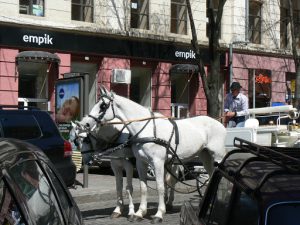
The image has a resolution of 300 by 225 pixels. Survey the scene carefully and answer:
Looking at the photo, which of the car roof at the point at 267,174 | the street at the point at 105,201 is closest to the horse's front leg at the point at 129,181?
the street at the point at 105,201

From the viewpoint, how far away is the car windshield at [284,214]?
3.40 meters

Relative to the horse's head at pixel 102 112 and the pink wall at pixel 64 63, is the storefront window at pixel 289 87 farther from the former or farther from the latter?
the horse's head at pixel 102 112

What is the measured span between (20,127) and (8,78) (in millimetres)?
10471

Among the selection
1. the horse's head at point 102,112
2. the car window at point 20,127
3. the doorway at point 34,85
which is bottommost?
the car window at point 20,127

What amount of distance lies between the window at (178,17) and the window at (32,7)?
21.5ft

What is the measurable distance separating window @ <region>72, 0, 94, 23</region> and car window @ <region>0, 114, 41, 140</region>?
12.6 metres

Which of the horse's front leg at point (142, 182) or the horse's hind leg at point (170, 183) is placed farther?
the horse's hind leg at point (170, 183)

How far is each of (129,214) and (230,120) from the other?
14.6ft

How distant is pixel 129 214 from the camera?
962 cm

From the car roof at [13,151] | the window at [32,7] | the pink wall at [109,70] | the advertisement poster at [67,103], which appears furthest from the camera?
the pink wall at [109,70]

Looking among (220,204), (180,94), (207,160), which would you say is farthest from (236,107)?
(180,94)

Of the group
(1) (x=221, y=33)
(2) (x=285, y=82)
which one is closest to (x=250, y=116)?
(1) (x=221, y=33)

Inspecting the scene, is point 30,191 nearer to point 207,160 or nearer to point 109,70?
point 207,160

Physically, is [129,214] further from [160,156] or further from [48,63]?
[48,63]
